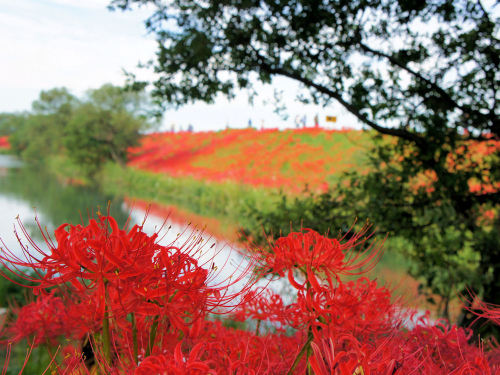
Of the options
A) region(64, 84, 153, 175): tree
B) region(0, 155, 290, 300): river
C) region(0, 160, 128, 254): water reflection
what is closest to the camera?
region(0, 155, 290, 300): river

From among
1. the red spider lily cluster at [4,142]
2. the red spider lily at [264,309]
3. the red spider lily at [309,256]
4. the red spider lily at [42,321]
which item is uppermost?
the red spider lily cluster at [4,142]

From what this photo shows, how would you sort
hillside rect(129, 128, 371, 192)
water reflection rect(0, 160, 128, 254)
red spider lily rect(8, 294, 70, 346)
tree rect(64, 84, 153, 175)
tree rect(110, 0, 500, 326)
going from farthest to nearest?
tree rect(64, 84, 153, 175), hillside rect(129, 128, 371, 192), water reflection rect(0, 160, 128, 254), tree rect(110, 0, 500, 326), red spider lily rect(8, 294, 70, 346)

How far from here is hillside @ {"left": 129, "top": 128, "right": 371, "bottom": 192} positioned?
17125mm

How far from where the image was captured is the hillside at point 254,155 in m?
17.1

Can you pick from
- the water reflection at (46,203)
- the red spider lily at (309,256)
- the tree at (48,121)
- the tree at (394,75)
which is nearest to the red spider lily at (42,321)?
the red spider lily at (309,256)

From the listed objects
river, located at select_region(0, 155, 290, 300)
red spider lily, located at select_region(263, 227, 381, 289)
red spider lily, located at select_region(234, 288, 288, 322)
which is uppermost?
red spider lily, located at select_region(263, 227, 381, 289)

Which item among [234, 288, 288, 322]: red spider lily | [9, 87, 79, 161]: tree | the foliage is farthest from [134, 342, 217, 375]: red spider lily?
[9, 87, 79, 161]: tree

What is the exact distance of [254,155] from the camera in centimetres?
2092

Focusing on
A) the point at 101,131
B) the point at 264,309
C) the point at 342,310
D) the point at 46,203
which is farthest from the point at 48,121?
the point at 342,310

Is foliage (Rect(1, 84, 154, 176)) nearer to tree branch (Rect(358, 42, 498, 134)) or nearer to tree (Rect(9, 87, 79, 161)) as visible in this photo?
tree (Rect(9, 87, 79, 161))

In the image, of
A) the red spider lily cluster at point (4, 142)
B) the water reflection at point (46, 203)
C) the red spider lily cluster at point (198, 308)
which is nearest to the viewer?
the red spider lily cluster at point (198, 308)

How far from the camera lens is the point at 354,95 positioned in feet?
10.3

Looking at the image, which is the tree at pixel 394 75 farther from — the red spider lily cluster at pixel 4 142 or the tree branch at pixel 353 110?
the red spider lily cluster at pixel 4 142

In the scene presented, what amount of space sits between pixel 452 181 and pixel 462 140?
42cm
